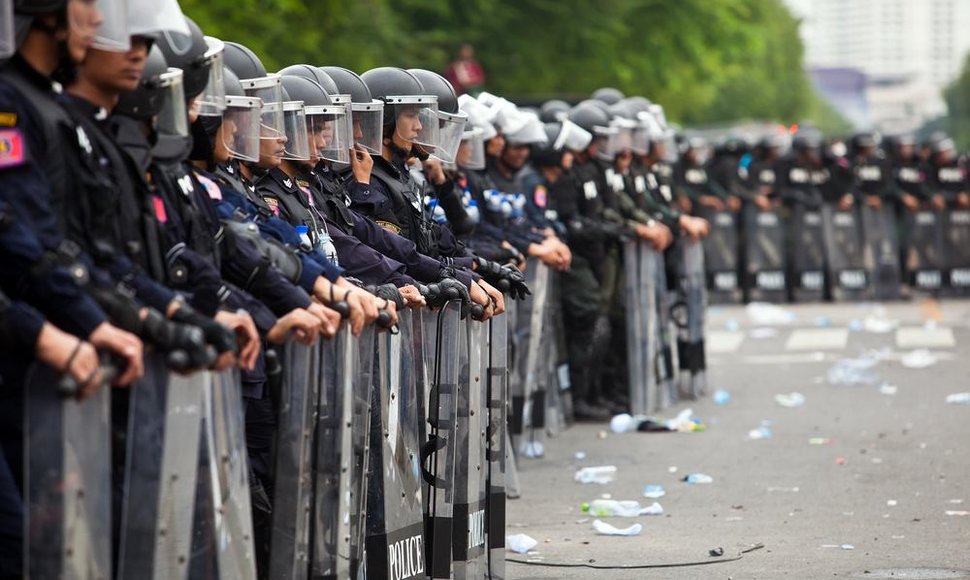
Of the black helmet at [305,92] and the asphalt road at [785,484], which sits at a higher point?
the black helmet at [305,92]

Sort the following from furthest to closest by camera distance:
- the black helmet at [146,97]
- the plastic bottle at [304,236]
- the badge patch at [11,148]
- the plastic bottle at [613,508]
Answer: the plastic bottle at [613,508]
the plastic bottle at [304,236]
the black helmet at [146,97]
the badge patch at [11,148]

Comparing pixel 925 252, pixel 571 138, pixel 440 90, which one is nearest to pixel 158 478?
pixel 440 90

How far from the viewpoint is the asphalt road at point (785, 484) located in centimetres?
814

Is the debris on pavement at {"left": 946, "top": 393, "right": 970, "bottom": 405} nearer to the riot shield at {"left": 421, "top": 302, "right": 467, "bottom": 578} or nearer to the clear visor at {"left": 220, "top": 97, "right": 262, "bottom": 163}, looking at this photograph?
the riot shield at {"left": 421, "top": 302, "right": 467, "bottom": 578}

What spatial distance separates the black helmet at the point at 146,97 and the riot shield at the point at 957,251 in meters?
20.5

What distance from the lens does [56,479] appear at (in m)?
4.53

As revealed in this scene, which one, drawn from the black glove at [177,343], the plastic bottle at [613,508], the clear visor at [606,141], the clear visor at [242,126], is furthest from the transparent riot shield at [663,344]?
the black glove at [177,343]

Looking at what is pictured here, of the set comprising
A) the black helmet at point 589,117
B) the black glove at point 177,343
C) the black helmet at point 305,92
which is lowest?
the black glove at point 177,343

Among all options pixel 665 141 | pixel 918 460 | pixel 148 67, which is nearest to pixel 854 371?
pixel 665 141

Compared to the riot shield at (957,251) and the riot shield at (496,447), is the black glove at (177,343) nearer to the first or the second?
the riot shield at (496,447)

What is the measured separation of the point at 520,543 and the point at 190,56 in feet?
11.1

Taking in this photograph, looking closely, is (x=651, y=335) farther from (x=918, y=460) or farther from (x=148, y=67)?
(x=148, y=67)

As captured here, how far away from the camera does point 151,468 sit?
4.81 meters

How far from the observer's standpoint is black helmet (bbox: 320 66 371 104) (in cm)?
841
